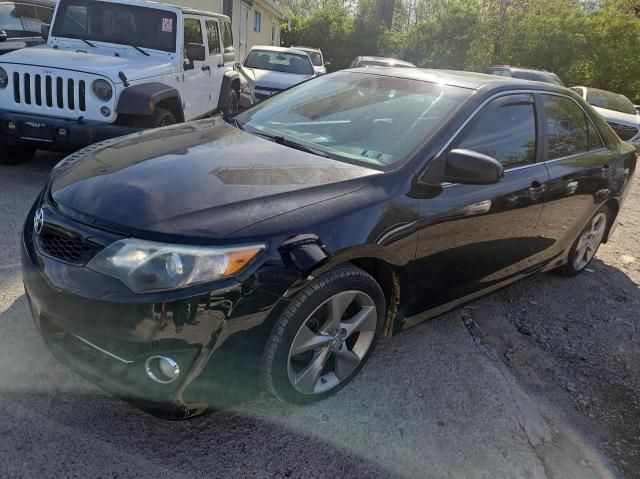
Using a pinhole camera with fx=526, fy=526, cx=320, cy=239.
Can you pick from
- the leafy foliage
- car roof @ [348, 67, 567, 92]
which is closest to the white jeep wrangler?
car roof @ [348, 67, 567, 92]

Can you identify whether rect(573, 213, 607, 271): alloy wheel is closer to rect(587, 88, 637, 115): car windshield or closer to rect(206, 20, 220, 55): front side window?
rect(206, 20, 220, 55): front side window

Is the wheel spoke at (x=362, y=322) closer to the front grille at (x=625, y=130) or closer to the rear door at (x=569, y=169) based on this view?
the rear door at (x=569, y=169)

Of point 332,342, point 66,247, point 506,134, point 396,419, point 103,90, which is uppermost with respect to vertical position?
point 506,134

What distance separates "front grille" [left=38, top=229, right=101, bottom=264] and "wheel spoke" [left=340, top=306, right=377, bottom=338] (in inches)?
46.9

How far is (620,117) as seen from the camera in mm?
11867

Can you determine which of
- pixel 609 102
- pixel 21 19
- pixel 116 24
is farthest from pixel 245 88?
pixel 609 102

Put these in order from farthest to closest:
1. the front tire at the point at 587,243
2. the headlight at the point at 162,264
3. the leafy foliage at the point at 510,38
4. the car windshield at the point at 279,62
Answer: the leafy foliage at the point at 510,38
the car windshield at the point at 279,62
the front tire at the point at 587,243
the headlight at the point at 162,264

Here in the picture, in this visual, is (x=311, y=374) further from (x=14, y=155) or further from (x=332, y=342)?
(x=14, y=155)

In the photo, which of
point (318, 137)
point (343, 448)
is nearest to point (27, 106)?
point (318, 137)

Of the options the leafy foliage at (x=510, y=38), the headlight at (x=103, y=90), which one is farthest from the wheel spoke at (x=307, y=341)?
the leafy foliage at (x=510, y=38)

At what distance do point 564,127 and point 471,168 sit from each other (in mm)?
1587

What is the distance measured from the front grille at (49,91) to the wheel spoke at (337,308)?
13.3ft

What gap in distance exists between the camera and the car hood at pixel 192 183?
218cm

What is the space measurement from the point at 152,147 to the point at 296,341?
140cm
